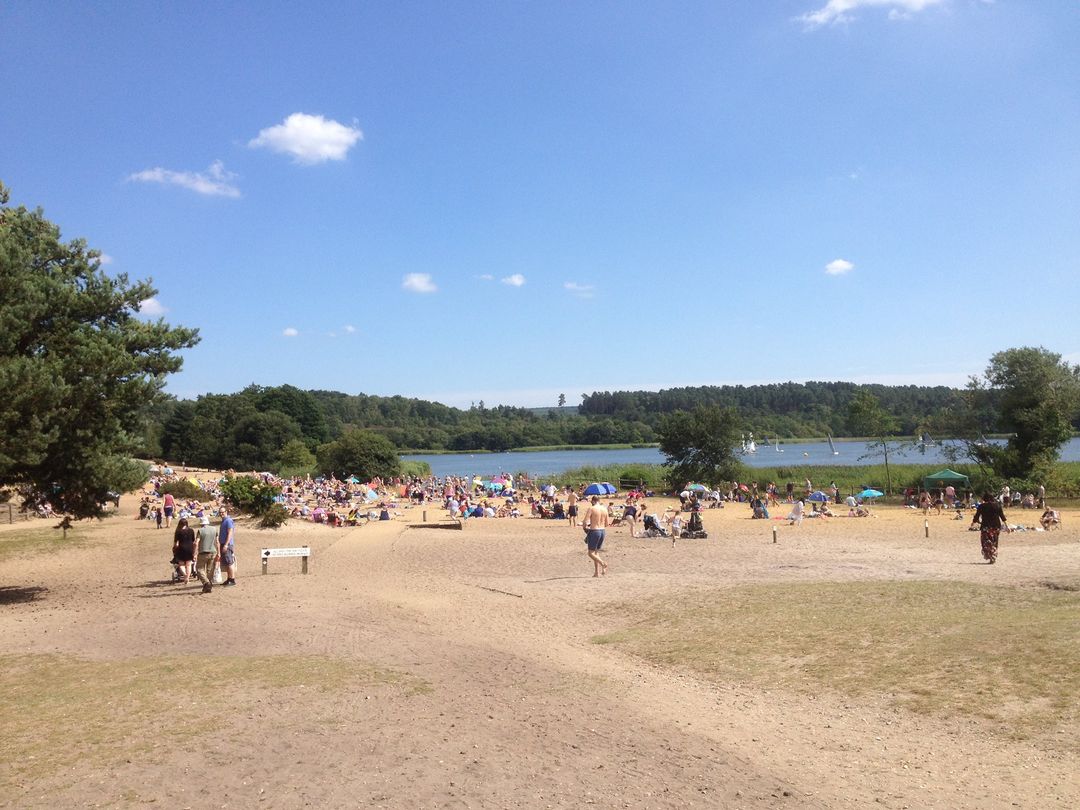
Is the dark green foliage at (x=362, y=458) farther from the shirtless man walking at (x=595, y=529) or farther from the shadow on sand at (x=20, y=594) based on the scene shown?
the shirtless man walking at (x=595, y=529)

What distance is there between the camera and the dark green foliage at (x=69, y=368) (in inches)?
504

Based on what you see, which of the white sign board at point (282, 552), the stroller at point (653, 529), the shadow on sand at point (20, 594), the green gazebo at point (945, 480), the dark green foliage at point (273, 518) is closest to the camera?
the shadow on sand at point (20, 594)

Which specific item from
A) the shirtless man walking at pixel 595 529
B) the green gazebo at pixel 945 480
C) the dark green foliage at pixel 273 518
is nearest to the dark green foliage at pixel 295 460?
the dark green foliage at pixel 273 518

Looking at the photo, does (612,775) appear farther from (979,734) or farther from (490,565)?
(490,565)

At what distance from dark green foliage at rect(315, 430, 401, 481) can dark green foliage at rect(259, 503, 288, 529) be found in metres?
38.3

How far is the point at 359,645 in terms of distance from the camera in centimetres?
1072

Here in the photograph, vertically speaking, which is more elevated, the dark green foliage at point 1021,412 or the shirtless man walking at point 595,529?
the dark green foliage at point 1021,412

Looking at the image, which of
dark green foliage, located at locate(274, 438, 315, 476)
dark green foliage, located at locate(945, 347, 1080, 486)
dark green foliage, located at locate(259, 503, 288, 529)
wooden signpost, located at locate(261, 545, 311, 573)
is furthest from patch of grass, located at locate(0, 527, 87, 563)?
dark green foliage, located at locate(274, 438, 315, 476)

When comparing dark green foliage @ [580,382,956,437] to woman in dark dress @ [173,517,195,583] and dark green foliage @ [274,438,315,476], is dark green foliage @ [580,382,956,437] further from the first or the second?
woman in dark dress @ [173,517,195,583]

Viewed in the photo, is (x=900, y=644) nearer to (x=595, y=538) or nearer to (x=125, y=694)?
(x=595, y=538)

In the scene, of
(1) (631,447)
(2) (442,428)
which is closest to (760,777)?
(1) (631,447)

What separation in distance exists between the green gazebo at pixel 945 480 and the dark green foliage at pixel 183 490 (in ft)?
130

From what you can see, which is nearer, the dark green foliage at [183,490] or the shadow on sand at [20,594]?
the shadow on sand at [20,594]

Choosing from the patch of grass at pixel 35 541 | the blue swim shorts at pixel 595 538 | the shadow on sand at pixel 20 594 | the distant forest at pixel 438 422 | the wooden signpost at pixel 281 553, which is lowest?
the shadow on sand at pixel 20 594
